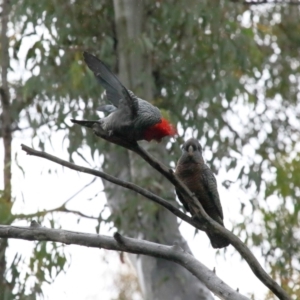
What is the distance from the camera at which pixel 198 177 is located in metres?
4.45

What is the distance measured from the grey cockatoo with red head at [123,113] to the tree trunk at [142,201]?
250cm

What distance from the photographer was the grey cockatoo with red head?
11.0ft

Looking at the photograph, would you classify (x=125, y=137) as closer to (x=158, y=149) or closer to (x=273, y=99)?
(x=158, y=149)

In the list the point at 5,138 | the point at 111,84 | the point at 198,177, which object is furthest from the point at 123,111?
the point at 5,138

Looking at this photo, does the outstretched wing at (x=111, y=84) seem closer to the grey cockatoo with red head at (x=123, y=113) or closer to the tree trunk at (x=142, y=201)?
the grey cockatoo with red head at (x=123, y=113)

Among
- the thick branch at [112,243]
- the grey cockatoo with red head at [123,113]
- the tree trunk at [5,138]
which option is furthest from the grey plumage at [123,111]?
the tree trunk at [5,138]

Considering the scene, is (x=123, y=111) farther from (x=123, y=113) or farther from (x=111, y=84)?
(x=111, y=84)

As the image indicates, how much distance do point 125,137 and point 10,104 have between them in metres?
3.81

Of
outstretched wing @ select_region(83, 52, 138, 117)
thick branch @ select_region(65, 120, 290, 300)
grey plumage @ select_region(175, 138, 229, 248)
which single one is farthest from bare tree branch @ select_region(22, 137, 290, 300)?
grey plumage @ select_region(175, 138, 229, 248)

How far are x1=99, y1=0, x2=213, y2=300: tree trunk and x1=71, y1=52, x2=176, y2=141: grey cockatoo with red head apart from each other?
250 centimetres

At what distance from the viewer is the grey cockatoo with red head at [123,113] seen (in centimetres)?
335

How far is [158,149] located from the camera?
6145 mm

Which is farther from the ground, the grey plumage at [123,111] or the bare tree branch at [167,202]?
the grey plumage at [123,111]

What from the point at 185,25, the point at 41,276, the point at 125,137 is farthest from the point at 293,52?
the point at 125,137
